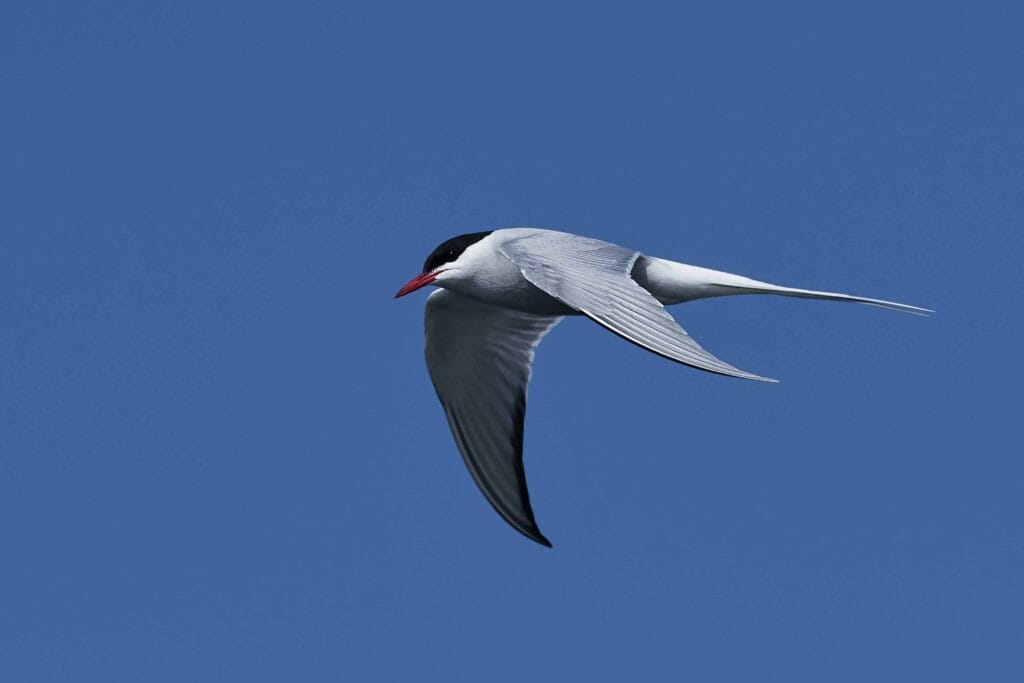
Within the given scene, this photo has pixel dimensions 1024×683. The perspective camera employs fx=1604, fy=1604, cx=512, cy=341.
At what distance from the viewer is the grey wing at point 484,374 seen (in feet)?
39.6

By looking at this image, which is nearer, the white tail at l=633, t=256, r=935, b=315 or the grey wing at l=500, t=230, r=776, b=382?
the grey wing at l=500, t=230, r=776, b=382

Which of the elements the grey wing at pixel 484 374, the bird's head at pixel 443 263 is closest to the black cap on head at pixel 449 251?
the bird's head at pixel 443 263

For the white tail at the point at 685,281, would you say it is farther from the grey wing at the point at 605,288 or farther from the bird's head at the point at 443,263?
the bird's head at the point at 443,263

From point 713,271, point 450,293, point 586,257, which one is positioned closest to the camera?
point 586,257

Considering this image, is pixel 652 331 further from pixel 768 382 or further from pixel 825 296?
pixel 825 296

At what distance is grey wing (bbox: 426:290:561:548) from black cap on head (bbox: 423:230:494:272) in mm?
1036

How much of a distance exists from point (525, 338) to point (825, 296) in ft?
8.75

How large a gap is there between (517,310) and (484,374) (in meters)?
1.22

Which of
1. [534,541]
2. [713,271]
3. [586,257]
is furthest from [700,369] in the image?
[534,541]

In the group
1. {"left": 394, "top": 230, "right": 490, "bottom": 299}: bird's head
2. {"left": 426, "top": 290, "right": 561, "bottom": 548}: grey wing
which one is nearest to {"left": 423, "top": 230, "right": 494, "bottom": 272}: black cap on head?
{"left": 394, "top": 230, "right": 490, "bottom": 299}: bird's head

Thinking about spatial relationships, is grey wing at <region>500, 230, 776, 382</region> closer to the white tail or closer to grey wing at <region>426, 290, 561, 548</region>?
the white tail

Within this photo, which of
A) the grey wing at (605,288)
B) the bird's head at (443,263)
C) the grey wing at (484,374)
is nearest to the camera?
the grey wing at (605,288)

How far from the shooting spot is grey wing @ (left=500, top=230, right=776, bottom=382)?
26.9 ft

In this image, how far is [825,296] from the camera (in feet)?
34.6
